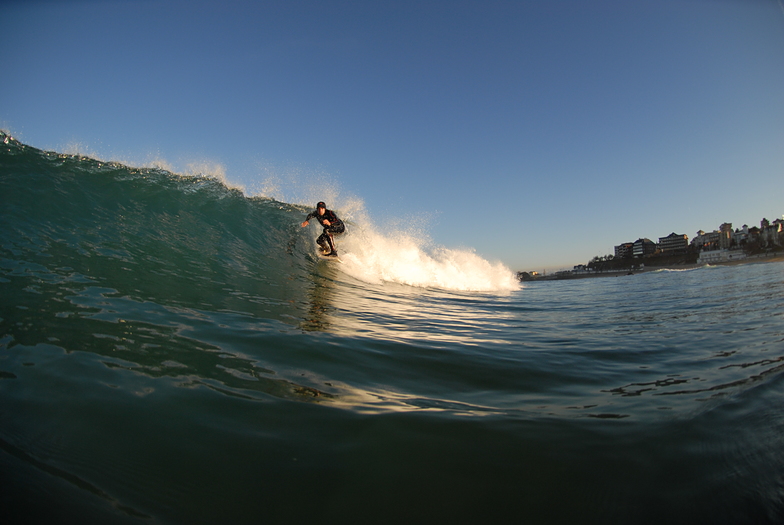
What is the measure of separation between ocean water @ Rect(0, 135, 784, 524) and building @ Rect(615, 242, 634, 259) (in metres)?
171

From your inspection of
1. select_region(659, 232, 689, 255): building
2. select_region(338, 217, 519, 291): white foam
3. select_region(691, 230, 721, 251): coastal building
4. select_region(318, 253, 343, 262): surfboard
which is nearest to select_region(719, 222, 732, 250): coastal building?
select_region(691, 230, 721, 251): coastal building

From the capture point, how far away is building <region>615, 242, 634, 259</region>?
147m

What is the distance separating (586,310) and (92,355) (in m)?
8.92

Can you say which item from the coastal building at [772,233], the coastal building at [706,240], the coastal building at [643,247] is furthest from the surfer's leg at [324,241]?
the coastal building at [643,247]

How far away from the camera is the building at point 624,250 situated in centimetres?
14727

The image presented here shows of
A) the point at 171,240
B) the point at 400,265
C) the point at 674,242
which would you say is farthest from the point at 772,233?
the point at 171,240

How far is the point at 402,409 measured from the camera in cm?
219

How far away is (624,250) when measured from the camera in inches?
5940

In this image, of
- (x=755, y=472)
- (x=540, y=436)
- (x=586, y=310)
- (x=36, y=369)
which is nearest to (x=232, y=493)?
(x=540, y=436)

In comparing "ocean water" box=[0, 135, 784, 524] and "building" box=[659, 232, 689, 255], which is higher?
"building" box=[659, 232, 689, 255]

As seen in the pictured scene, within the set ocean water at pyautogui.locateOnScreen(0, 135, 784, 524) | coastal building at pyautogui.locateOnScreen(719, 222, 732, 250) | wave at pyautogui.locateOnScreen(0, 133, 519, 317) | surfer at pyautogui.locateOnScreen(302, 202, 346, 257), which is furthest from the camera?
coastal building at pyautogui.locateOnScreen(719, 222, 732, 250)

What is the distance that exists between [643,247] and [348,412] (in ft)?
570

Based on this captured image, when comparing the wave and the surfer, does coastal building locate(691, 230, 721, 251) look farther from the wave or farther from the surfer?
the surfer

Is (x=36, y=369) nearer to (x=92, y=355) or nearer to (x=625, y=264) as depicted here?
(x=92, y=355)
